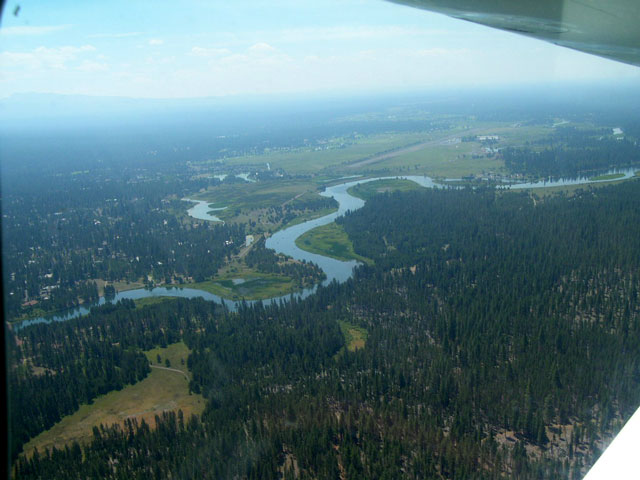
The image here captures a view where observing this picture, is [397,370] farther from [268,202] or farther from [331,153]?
[331,153]

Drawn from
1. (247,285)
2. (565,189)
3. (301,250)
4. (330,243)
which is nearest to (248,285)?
(247,285)

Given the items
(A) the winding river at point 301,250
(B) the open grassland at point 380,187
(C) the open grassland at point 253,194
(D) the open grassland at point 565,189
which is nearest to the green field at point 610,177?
(A) the winding river at point 301,250

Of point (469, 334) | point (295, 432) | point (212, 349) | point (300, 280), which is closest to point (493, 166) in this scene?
point (300, 280)

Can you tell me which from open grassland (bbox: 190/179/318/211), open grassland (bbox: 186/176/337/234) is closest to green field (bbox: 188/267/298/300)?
open grassland (bbox: 186/176/337/234)

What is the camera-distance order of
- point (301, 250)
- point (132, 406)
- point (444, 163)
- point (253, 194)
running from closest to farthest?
1. point (132, 406)
2. point (301, 250)
3. point (253, 194)
4. point (444, 163)

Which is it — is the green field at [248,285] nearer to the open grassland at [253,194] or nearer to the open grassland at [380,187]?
the open grassland at [253,194]

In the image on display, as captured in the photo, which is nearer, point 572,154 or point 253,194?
point 253,194
